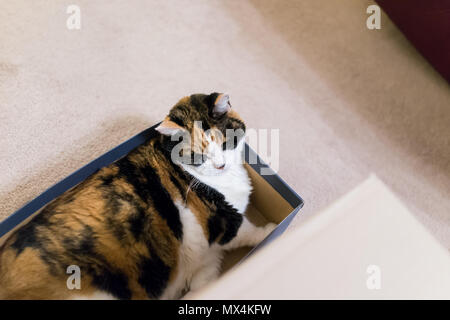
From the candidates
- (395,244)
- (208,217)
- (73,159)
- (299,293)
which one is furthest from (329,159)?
(73,159)

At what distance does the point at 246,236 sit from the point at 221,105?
1.52 feet

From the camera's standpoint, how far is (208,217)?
39.5 inches

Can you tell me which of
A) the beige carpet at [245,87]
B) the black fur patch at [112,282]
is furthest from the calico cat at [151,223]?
the beige carpet at [245,87]

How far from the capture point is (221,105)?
0.93 metres

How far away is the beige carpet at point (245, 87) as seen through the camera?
4.40 feet

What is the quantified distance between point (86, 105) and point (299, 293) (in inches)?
49.2

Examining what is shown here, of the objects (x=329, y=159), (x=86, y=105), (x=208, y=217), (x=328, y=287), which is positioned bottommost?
(x=328, y=287)

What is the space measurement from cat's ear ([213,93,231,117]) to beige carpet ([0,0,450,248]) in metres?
0.49

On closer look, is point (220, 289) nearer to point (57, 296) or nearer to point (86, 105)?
point (57, 296)

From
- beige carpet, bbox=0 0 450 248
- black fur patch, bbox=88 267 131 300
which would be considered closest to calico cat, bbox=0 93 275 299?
black fur patch, bbox=88 267 131 300

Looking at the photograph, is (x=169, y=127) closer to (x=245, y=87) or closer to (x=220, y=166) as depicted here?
(x=220, y=166)

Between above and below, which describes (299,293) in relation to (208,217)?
below

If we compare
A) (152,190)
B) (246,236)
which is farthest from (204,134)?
(246,236)

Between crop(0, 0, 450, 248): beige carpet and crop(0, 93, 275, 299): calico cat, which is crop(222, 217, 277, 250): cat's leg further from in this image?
crop(0, 0, 450, 248): beige carpet
